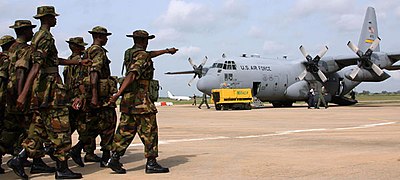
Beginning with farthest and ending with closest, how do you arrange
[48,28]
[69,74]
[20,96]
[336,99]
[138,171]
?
[336,99] → [69,74] → [138,171] → [48,28] → [20,96]

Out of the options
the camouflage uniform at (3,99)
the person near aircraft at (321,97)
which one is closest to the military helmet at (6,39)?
the camouflage uniform at (3,99)

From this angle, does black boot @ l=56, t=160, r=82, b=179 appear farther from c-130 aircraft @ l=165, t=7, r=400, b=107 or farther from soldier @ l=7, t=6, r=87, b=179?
c-130 aircraft @ l=165, t=7, r=400, b=107

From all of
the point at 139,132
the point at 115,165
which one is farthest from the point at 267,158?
the point at 115,165

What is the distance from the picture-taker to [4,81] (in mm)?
6102

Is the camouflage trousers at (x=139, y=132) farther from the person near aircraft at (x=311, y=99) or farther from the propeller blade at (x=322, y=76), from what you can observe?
the propeller blade at (x=322, y=76)

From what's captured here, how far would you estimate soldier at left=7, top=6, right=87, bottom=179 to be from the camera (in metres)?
5.51

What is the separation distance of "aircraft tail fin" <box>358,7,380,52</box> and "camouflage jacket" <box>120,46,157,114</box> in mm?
30826

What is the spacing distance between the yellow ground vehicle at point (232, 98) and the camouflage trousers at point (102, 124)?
67.2 feet

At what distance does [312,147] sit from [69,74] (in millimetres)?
4474

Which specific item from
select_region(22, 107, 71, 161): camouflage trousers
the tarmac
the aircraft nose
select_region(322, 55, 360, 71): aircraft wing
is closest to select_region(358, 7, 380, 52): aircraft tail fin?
select_region(322, 55, 360, 71): aircraft wing

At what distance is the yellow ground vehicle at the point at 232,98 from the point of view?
27.0 metres

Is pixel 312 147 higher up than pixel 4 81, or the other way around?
pixel 4 81

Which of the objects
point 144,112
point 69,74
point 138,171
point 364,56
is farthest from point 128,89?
point 364,56

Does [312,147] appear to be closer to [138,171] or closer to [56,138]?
[138,171]
